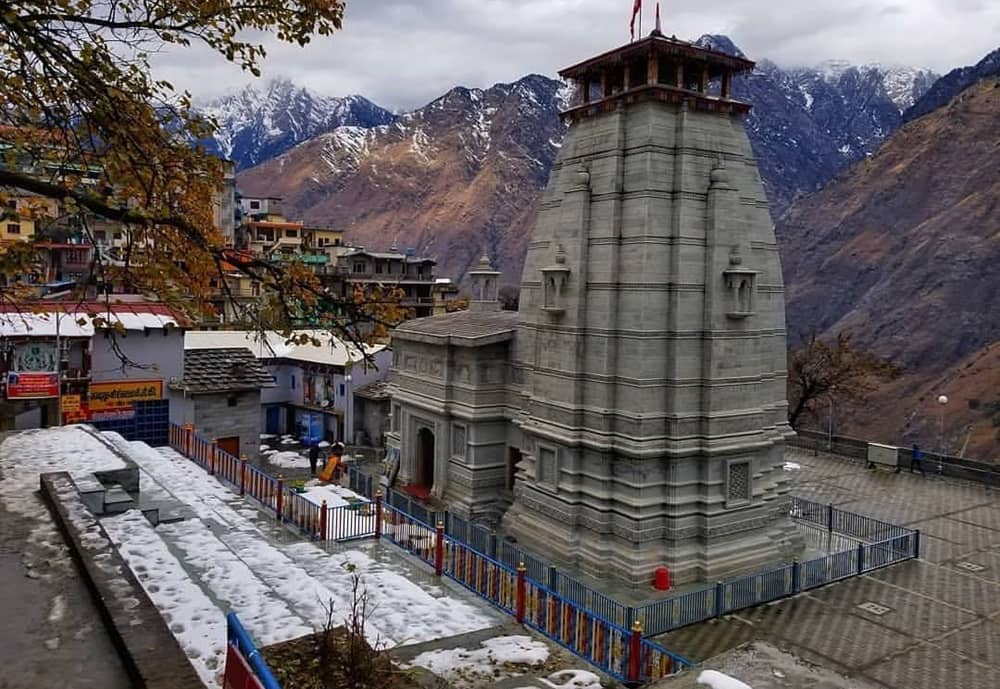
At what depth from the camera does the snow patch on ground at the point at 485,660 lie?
10.9 meters

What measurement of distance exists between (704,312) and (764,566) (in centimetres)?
735

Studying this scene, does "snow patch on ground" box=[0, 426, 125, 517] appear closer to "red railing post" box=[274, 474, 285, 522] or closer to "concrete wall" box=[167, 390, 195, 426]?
"red railing post" box=[274, 474, 285, 522]

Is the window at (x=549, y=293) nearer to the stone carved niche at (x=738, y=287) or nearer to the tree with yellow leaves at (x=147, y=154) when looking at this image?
the stone carved niche at (x=738, y=287)

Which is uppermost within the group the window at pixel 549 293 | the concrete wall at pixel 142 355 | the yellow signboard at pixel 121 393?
the window at pixel 549 293

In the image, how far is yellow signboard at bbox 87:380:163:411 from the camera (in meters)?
29.3

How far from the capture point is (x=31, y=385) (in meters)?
28.0

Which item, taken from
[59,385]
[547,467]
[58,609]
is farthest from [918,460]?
[59,385]

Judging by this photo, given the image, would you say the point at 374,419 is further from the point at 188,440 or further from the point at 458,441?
the point at 458,441

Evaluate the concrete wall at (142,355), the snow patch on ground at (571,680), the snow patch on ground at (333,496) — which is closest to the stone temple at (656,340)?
the snow patch on ground at (333,496)

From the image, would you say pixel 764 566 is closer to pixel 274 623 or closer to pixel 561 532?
pixel 561 532

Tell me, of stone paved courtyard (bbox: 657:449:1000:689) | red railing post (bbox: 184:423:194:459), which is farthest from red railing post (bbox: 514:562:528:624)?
red railing post (bbox: 184:423:194:459)

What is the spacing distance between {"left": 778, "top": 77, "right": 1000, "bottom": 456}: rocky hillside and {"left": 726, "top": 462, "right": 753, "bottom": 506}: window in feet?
120

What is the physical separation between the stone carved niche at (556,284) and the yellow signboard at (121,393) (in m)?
16.7

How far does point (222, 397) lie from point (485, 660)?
80.2ft
